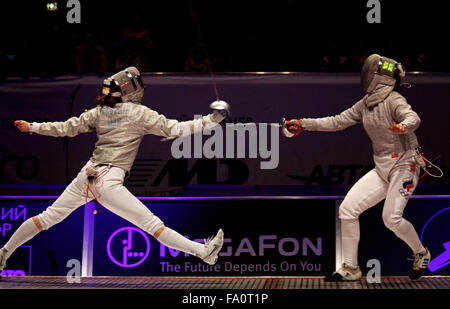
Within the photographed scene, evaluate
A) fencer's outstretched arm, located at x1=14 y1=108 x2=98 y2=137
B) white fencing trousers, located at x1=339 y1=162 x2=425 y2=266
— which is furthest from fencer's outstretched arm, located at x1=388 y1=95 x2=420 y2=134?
fencer's outstretched arm, located at x1=14 y1=108 x2=98 y2=137

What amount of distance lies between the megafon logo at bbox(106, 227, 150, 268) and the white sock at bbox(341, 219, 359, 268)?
158cm

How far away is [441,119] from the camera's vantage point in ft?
19.9

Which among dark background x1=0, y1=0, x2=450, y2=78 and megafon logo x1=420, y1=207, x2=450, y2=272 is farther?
dark background x1=0, y1=0, x2=450, y2=78

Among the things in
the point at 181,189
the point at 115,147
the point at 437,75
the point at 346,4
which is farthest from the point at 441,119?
the point at 115,147

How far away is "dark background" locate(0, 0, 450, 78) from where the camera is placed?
6598mm

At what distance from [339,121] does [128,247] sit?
1.93 meters

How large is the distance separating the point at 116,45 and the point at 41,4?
1.04m

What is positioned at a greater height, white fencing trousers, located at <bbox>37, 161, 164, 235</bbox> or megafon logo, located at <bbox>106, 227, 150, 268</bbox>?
white fencing trousers, located at <bbox>37, 161, 164, 235</bbox>

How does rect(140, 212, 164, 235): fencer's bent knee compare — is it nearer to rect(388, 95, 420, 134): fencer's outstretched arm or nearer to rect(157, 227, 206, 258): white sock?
rect(157, 227, 206, 258): white sock

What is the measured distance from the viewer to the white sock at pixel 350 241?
4.28 metres

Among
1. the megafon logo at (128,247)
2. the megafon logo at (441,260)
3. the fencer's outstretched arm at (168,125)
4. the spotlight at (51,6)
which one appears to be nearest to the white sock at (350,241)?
the megafon logo at (441,260)
